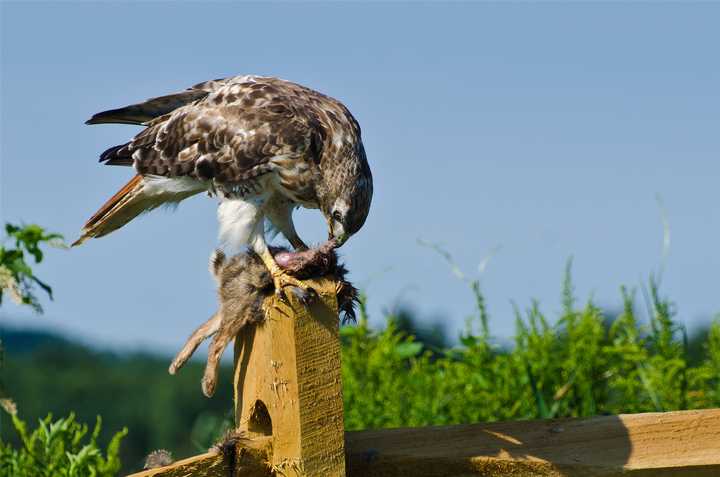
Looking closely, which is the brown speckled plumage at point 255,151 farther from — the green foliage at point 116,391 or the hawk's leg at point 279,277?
the green foliage at point 116,391

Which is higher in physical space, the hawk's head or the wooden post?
the hawk's head

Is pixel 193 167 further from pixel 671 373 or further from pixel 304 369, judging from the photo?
pixel 671 373

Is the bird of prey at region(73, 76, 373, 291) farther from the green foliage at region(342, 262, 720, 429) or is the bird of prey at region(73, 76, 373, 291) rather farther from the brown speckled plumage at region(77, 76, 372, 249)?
the green foliage at region(342, 262, 720, 429)

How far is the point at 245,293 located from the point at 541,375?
2192mm

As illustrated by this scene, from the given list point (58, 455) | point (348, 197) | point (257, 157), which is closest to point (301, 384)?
point (348, 197)

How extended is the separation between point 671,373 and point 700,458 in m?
1.57

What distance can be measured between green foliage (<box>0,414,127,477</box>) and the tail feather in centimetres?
73

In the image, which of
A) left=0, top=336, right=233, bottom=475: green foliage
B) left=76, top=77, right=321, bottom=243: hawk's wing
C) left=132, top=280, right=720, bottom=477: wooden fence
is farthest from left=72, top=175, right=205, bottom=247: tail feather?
left=0, top=336, right=233, bottom=475: green foliage

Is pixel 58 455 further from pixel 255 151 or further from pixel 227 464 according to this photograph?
pixel 227 464

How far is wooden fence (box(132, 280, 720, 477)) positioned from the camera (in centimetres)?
238

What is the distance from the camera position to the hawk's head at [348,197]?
3.54 meters

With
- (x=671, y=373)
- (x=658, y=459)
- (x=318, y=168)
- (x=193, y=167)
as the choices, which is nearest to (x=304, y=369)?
(x=658, y=459)

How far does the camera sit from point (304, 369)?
7.81ft

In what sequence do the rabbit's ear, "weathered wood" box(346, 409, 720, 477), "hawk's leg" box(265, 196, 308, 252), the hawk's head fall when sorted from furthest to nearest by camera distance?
1. "hawk's leg" box(265, 196, 308, 252)
2. the hawk's head
3. the rabbit's ear
4. "weathered wood" box(346, 409, 720, 477)
